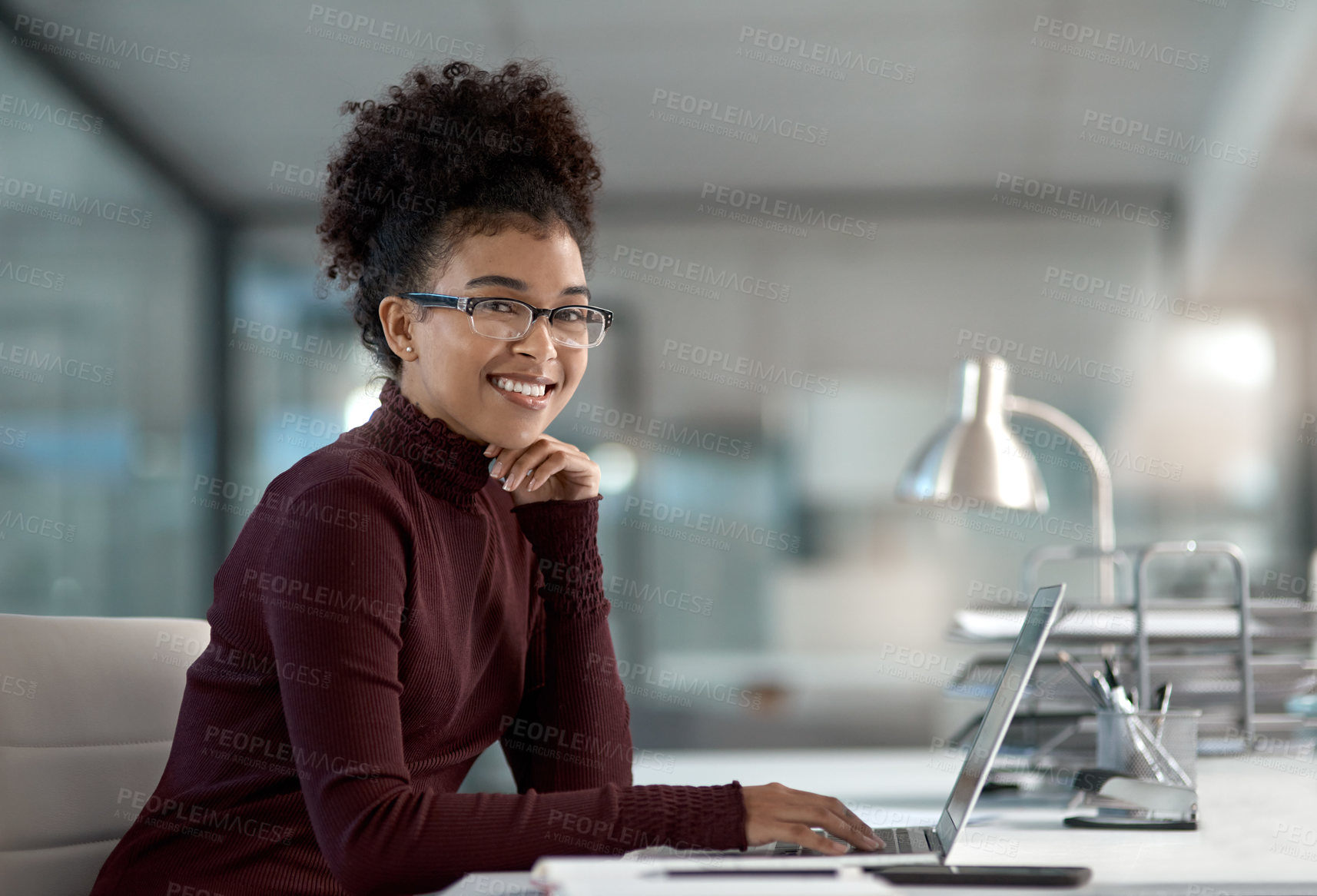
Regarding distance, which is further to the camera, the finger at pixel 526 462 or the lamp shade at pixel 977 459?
the lamp shade at pixel 977 459

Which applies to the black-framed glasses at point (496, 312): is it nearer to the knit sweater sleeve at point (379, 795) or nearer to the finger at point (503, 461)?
the finger at point (503, 461)

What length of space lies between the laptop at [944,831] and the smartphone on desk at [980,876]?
35 millimetres

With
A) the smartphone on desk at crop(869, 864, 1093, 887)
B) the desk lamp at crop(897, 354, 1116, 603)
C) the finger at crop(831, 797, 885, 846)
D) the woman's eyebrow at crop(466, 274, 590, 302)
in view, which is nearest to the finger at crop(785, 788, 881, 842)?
the finger at crop(831, 797, 885, 846)

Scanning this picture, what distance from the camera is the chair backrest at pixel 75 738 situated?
107 centimetres

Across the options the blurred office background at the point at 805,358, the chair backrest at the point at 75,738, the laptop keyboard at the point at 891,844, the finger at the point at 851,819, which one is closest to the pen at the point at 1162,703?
the laptop keyboard at the point at 891,844

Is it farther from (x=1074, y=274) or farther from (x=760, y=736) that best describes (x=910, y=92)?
(x=760, y=736)

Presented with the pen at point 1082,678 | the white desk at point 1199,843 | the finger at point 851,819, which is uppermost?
the pen at point 1082,678

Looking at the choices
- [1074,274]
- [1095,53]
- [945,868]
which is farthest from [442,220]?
[1074,274]

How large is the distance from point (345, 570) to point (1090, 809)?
814 millimetres

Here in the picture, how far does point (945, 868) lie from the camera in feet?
2.44

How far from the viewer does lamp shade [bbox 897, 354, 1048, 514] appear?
1.72 metres

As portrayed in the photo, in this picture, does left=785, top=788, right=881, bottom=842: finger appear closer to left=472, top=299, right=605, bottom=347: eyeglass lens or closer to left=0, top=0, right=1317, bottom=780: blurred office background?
left=472, top=299, right=605, bottom=347: eyeglass lens

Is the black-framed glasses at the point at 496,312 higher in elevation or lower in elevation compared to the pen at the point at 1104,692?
higher

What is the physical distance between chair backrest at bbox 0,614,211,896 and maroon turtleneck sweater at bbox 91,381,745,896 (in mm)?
37
